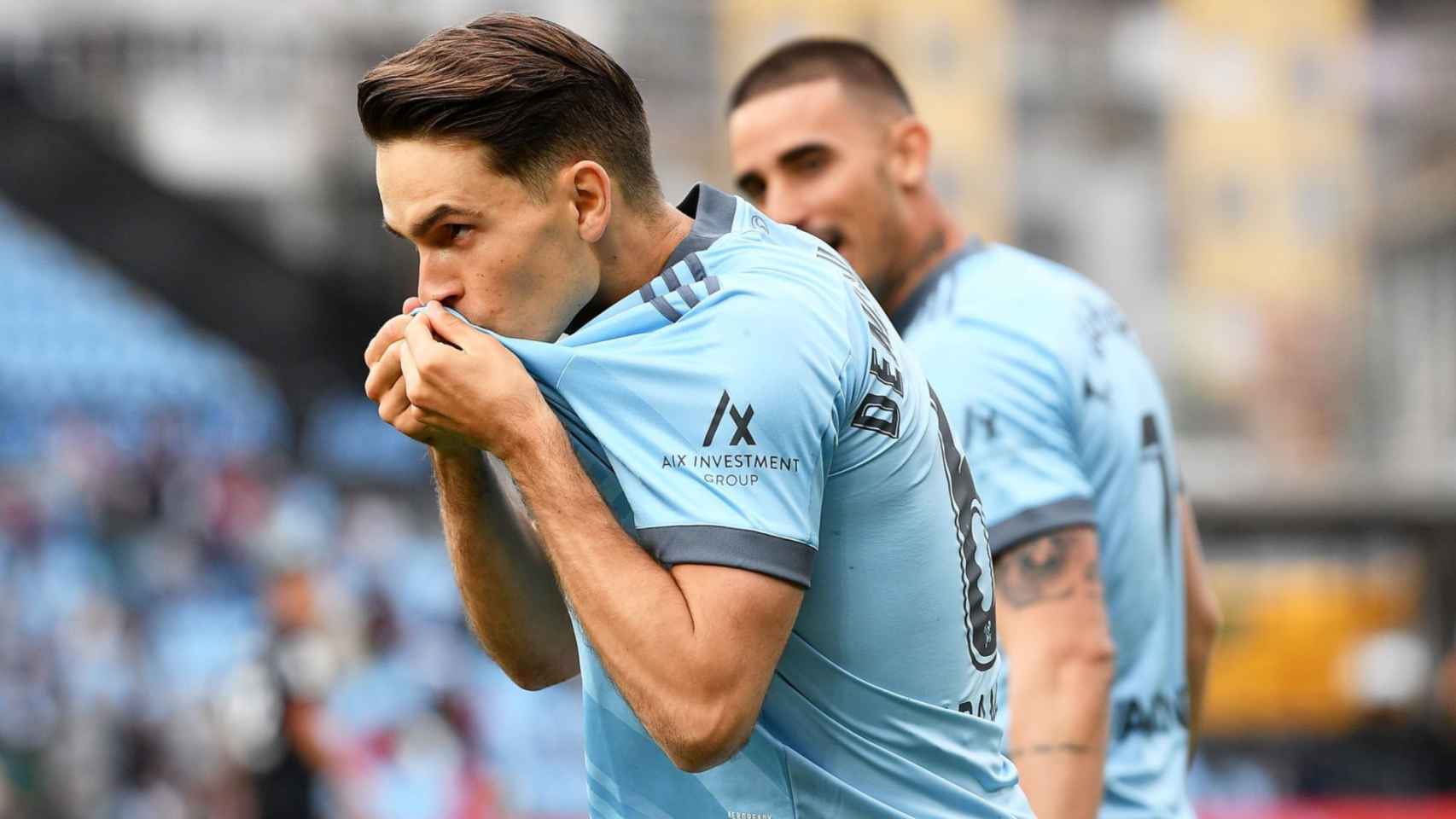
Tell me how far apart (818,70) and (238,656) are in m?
10.3

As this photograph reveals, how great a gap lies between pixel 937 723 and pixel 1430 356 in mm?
30043

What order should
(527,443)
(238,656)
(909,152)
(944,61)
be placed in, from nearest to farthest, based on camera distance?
1. (527,443)
2. (909,152)
3. (238,656)
4. (944,61)

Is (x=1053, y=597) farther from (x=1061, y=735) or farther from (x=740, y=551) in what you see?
(x=740, y=551)

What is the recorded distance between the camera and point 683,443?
2.31 meters

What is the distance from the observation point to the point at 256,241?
20688 mm

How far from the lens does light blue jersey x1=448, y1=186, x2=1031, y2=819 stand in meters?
2.30

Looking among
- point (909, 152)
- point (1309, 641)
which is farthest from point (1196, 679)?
point (1309, 641)

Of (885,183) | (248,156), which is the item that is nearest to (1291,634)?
(885,183)

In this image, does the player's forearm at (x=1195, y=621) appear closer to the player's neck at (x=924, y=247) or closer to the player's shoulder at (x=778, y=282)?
the player's neck at (x=924, y=247)

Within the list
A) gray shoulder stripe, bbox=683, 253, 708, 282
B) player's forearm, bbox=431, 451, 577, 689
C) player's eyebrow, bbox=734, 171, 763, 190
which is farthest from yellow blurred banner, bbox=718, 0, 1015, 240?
gray shoulder stripe, bbox=683, 253, 708, 282

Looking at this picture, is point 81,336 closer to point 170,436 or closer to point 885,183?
point 170,436

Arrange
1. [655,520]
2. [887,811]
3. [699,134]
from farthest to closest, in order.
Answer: [699,134] → [887,811] → [655,520]

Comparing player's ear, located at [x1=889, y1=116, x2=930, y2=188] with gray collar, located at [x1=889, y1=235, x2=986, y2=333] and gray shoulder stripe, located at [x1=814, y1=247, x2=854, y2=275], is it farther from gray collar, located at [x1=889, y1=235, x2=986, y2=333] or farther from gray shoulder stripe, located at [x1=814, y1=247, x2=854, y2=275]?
gray shoulder stripe, located at [x1=814, y1=247, x2=854, y2=275]

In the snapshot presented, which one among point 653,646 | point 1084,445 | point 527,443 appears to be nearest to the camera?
point 653,646
